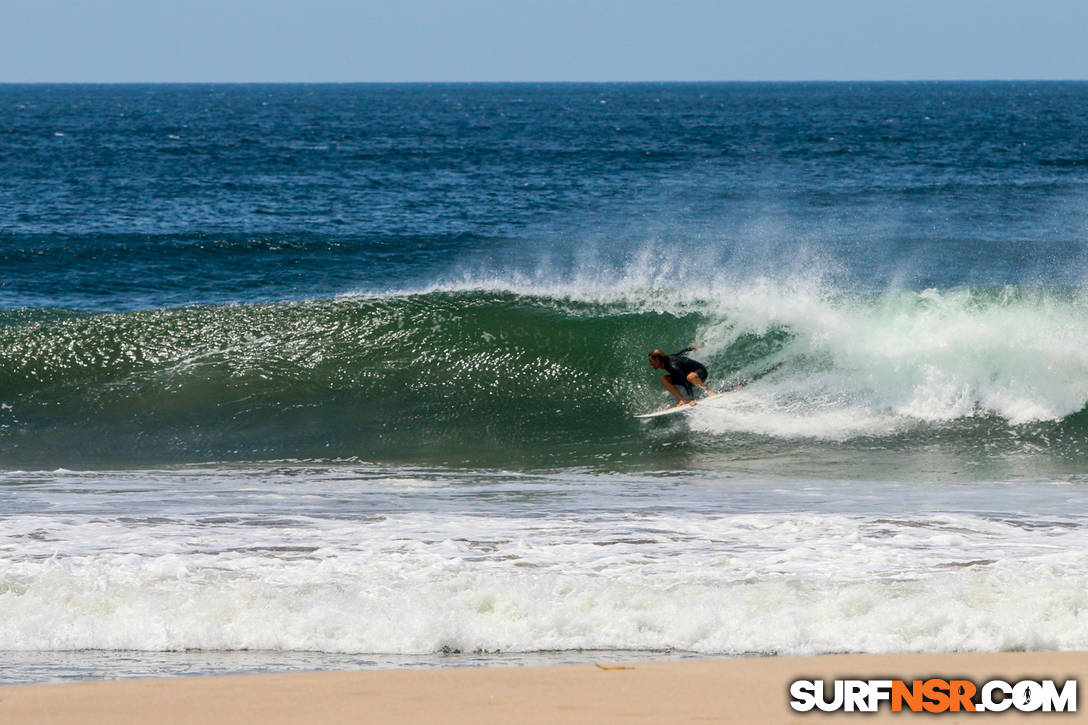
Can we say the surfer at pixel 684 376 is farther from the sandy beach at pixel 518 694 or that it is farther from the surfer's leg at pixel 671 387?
the sandy beach at pixel 518 694

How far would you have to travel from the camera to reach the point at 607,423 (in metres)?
12.4

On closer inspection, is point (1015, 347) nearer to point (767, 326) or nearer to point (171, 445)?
point (767, 326)

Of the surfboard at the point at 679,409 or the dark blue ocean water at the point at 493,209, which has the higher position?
the dark blue ocean water at the point at 493,209

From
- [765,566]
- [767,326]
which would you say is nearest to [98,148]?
[767,326]

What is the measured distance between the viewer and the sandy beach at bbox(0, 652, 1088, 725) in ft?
14.9

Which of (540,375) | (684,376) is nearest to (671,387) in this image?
(684,376)

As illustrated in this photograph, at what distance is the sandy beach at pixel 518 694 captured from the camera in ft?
14.9

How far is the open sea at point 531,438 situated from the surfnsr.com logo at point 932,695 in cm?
56

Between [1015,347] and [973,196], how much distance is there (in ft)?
74.7

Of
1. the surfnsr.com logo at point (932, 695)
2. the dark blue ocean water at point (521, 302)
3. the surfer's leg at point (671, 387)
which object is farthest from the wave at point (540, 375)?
the surfnsr.com logo at point (932, 695)

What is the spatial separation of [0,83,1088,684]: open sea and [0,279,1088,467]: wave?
0.05m

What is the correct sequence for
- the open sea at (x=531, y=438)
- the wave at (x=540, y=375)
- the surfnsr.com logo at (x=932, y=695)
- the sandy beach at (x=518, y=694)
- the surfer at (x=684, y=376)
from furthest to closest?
the surfer at (x=684, y=376)
the wave at (x=540, y=375)
the open sea at (x=531, y=438)
the surfnsr.com logo at (x=932, y=695)
the sandy beach at (x=518, y=694)

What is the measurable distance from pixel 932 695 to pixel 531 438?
7.42 m

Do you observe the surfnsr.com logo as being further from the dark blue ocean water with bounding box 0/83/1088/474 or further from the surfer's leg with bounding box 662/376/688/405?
the surfer's leg with bounding box 662/376/688/405
